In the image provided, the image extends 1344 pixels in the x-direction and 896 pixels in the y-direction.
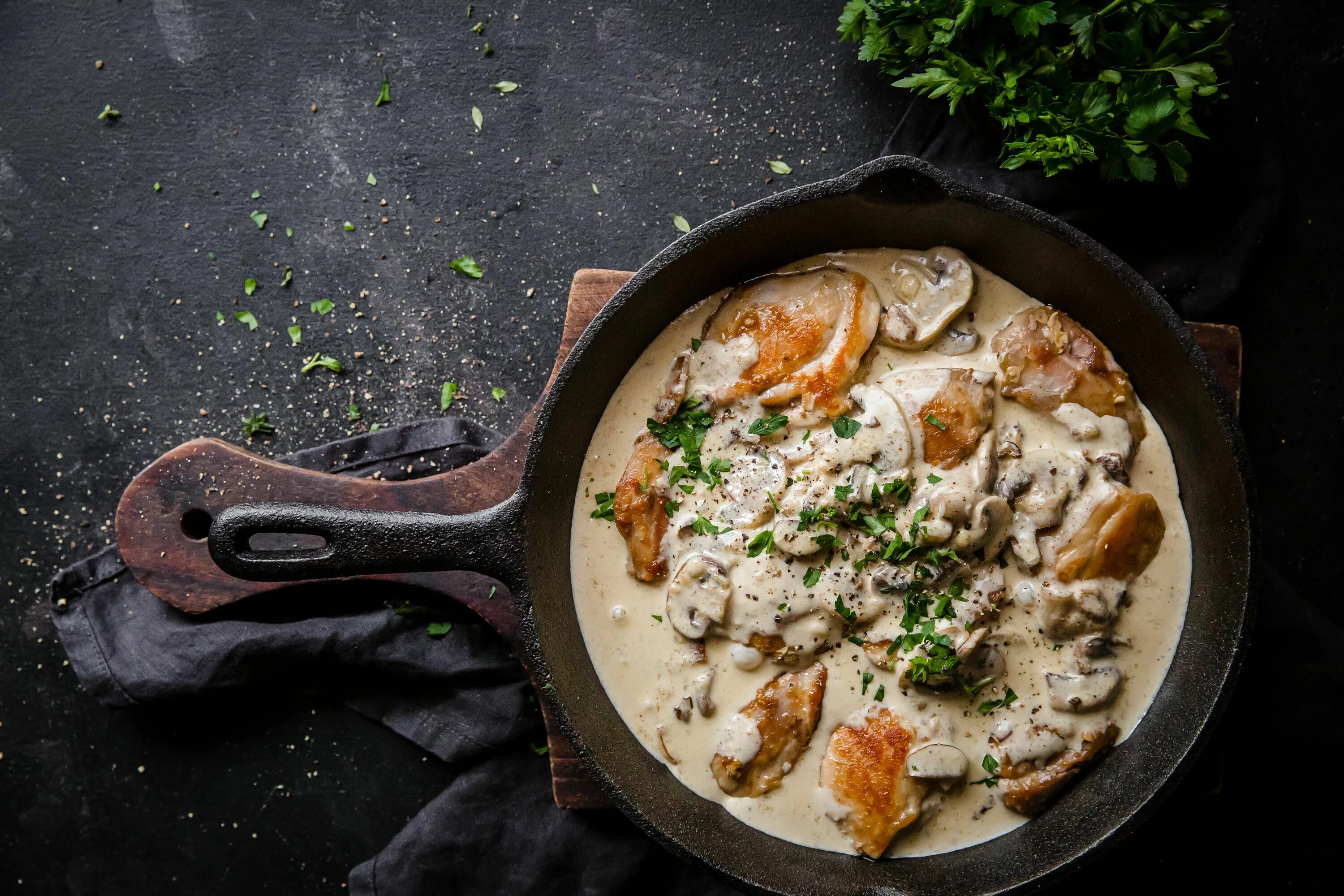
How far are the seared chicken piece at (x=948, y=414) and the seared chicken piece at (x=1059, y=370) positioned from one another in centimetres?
15

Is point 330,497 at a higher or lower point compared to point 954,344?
lower

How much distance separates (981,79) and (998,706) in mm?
1912

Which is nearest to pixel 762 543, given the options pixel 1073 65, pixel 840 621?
pixel 840 621

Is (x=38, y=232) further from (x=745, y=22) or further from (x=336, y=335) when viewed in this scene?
(x=745, y=22)

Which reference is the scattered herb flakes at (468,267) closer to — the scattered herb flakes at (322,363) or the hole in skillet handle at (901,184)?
the scattered herb flakes at (322,363)

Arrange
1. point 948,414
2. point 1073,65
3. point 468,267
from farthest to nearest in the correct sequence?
point 468,267
point 1073,65
point 948,414

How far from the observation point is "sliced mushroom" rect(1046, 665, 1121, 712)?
8.36 ft

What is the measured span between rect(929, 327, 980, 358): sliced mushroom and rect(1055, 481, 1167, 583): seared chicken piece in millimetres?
576

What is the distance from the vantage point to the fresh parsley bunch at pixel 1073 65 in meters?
2.60

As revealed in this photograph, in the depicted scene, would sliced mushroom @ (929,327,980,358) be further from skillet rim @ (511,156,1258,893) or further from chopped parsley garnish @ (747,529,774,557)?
chopped parsley garnish @ (747,529,774,557)

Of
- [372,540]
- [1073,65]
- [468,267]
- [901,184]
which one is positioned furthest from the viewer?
[468,267]

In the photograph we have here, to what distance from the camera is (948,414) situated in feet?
8.38

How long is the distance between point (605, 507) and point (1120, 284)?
5.40 feet

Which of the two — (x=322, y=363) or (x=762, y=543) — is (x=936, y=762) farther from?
(x=322, y=363)
